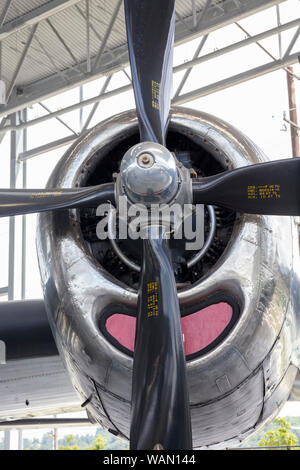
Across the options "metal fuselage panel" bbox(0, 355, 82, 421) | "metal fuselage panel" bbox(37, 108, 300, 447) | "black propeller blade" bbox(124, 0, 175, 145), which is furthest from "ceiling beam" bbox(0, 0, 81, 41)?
"metal fuselage panel" bbox(37, 108, 300, 447)

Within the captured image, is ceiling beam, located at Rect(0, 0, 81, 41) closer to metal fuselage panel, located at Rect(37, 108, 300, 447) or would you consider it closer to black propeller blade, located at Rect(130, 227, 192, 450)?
metal fuselage panel, located at Rect(37, 108, 300, 447)

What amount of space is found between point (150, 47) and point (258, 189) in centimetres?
146

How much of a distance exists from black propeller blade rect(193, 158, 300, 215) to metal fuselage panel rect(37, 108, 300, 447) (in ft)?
0.55

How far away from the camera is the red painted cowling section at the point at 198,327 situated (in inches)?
161

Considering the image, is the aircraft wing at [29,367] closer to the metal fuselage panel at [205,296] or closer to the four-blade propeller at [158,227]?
the metal fuselage panel at [205,296]

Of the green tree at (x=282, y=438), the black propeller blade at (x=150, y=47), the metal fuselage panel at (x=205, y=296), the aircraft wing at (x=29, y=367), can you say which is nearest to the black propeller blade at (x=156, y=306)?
the black propeller blade at (x=150, y=47)

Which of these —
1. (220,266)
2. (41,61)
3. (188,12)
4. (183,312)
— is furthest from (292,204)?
(41,61)

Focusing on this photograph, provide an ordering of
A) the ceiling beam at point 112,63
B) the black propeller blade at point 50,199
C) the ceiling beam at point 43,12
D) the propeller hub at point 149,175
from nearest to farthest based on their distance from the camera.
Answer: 1. the propeller hub at point 149,175
2. the black propeller blade at point 50,199
3. the ceiling beam at point 43,12
4. the ceiling beam at point 112,63

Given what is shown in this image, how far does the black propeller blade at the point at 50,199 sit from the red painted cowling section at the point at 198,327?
0.87 meters

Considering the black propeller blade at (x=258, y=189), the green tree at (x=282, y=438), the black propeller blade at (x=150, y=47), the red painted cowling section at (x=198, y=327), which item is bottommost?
the green tree at (x=282, y=438)

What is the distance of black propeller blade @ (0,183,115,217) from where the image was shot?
Answer: 4359 mm
